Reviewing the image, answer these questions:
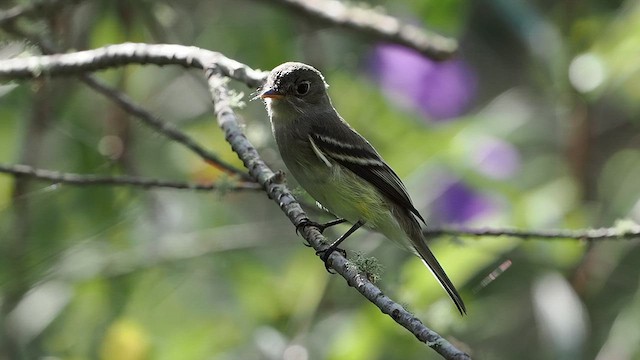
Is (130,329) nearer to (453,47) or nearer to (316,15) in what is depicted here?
(316,15)

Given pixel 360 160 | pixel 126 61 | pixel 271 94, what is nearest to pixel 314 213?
pixel 360 160

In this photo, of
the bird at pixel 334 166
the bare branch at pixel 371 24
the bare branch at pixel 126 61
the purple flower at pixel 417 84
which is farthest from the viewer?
the purple flower at pixel 417 84

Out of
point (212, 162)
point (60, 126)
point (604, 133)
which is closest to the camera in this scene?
point (212, 162)

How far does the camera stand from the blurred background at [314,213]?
4.07 m

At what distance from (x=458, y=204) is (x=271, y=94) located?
5.39ft

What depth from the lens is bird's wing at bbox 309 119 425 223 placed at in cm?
350

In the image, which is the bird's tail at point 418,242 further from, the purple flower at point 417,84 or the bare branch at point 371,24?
the purple flower at point 417,84

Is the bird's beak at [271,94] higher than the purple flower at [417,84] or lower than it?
lower

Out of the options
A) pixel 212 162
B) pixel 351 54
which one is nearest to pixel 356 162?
pixel 212 162

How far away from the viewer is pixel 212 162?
10.4ft

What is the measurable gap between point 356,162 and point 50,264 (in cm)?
130

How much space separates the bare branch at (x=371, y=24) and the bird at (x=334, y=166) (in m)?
0.41

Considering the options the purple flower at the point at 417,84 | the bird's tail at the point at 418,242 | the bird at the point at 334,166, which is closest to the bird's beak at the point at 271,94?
the bird at the point at 334,166

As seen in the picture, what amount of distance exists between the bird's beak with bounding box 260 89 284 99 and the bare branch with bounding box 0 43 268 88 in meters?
0.28
